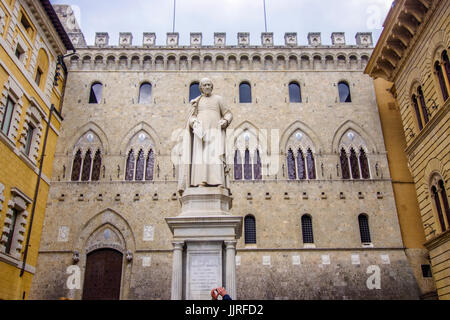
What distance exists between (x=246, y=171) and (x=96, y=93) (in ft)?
29.0

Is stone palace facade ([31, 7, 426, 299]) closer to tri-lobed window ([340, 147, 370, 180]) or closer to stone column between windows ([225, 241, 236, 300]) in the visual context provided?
tri-lobed window ([340, 147, 370, 180])

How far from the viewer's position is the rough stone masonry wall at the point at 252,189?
58.0ft

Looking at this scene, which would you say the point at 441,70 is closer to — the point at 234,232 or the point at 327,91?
the point at 327,91

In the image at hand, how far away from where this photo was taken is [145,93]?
21938mm

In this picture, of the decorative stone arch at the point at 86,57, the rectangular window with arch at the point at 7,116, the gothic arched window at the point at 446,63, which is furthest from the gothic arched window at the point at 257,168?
the rectangular window with arch at the point at 7,116

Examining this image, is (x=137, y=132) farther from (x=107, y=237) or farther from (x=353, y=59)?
(x=353, y=59)

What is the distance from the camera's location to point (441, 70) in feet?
47.7


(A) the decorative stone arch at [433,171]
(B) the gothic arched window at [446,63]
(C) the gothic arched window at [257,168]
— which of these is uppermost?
(B) the gothic arched window at [446,63]

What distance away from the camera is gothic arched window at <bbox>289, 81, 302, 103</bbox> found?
854 inches

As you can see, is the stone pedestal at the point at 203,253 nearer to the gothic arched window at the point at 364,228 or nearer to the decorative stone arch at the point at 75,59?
the gothic arched window at the point at 364,228

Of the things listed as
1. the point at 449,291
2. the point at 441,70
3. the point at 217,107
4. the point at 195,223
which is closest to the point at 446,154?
the point at 441,70

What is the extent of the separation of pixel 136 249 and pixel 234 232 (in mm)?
12240

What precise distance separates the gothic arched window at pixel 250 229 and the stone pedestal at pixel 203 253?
38.0 ft

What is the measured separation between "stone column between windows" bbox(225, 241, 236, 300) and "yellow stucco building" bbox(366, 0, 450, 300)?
10104 mm
